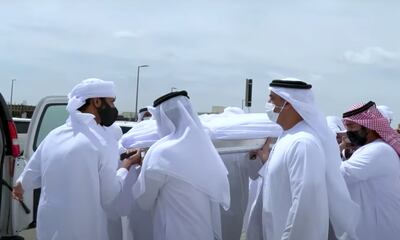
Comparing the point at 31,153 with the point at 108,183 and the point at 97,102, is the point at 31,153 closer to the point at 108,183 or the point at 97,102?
the point at 97,102

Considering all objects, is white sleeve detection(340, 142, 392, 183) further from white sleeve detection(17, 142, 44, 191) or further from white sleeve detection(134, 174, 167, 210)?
white sleeve detection(17, 142, 44, 191)

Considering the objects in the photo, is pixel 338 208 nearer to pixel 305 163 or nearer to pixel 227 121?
pixel 305 163

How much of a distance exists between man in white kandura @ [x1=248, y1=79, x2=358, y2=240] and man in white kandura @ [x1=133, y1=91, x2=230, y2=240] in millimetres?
432

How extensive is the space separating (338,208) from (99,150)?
186 cm

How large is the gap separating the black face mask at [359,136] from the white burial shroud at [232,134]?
0.79 m

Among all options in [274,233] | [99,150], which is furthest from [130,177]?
[274,233]

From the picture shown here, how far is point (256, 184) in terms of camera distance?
570cm

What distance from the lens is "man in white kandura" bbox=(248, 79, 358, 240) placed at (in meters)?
3.90

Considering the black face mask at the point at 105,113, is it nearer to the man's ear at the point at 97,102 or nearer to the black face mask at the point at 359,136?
the man's ear at the point at 97,102

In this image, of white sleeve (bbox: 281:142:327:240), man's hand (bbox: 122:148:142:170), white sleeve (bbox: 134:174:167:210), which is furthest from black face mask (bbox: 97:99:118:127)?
white sleeve (bbox: 281:142:327:240)

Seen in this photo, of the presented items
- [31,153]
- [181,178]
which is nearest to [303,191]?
[181,178]

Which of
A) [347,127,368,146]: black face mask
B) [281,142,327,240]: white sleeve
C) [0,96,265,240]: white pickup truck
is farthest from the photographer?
[0,96,265,240]: white pickup truck

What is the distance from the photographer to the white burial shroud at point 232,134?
4.83m

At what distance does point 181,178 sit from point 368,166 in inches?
67.1
